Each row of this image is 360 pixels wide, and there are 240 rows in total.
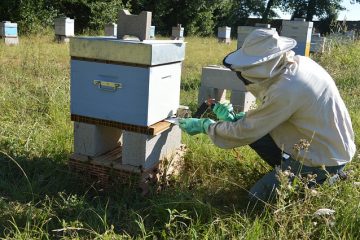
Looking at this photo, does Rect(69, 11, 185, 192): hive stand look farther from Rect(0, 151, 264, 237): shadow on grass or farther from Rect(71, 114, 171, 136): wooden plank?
Rect(0, 151, 264, 237): shadow on grass

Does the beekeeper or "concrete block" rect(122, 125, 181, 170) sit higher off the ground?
the beekeeper

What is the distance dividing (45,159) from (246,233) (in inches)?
73.3

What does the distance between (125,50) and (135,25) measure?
10.5 inches

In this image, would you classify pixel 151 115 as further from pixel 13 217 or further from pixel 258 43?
pixel 13 217

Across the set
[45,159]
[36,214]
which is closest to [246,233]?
[36,214]

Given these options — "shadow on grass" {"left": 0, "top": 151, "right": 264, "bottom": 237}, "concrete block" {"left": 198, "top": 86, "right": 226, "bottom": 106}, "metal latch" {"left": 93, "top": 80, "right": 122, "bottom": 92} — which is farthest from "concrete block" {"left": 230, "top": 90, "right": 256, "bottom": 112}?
"metal latch" {"left": 93, "top": 80, "right": 122, "bottom": 92}

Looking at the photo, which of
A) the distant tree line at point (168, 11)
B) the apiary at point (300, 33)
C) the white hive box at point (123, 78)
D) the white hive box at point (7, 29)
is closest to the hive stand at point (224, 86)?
the white hive box at point (123, 78)

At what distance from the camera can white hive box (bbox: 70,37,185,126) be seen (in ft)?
8.75

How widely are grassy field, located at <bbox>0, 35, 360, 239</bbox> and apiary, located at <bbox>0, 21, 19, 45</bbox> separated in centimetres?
847

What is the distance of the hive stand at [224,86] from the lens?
529 cm

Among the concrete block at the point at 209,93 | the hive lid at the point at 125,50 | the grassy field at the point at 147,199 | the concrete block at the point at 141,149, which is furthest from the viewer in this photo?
the concrete block at the point at 209,93

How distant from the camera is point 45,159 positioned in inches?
130

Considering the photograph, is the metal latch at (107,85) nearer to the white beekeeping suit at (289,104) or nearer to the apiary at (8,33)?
the white beekeeping suit at (289,104)

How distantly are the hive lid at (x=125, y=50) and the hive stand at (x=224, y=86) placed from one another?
246 centimetres
